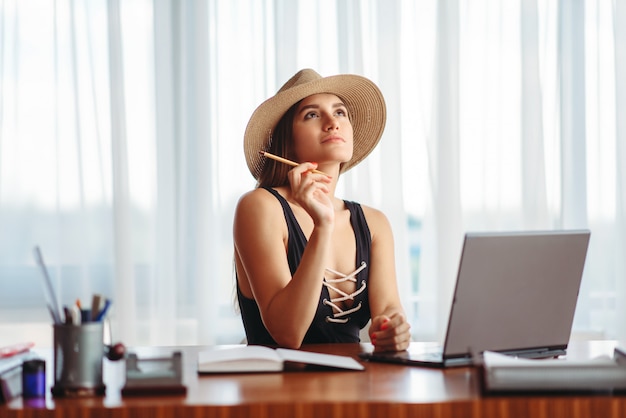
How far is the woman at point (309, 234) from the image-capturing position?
1.78 m

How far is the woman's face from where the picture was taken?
2.04 m

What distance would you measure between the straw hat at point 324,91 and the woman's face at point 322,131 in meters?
0.04

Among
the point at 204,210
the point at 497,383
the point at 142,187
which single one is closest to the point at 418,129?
the point at 204,210

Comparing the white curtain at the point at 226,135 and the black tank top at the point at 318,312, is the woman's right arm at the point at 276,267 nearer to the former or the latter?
the black tank top at the point at 318,312

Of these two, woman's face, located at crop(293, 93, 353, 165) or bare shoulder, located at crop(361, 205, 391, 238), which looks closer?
woman's face, located at crop(293, 93, 353, 165)

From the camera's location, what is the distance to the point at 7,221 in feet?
11.5

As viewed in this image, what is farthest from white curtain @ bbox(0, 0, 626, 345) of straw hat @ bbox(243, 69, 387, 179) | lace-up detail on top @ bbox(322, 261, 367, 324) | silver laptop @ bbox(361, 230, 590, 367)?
silver laptop @ bbox(361, 230, 590, 367)

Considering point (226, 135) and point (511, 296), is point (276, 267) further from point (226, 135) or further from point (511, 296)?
point (226, 135)

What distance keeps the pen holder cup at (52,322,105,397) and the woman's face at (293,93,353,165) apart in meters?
0.98

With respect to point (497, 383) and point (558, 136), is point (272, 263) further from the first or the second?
point (558, 136)

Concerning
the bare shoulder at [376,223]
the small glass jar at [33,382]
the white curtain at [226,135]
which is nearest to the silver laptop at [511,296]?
the small glass jar at [33,382]

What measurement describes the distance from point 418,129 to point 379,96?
4.22 ft

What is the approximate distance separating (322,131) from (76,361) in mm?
1058

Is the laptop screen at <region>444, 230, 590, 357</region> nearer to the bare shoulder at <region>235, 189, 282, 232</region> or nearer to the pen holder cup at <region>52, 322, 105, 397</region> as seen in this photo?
the pen holder cup at <region>52, 322, 105, 397</region>
